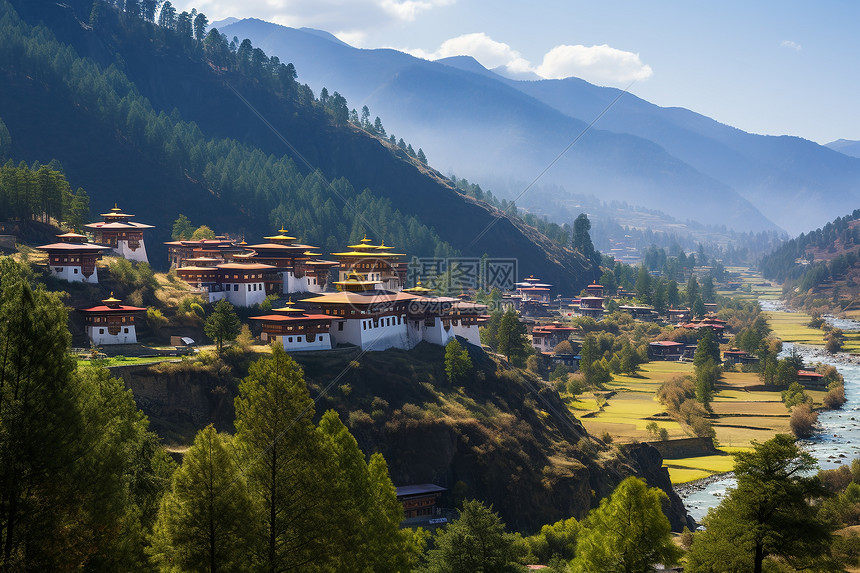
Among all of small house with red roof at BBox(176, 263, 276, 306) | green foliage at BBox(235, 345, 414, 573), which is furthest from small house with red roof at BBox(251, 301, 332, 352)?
green foliage at BBox(235, 345, 414, 573)

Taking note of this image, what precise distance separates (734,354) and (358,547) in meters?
145

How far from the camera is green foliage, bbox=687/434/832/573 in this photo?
33312mm

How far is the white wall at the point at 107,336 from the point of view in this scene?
234 ft

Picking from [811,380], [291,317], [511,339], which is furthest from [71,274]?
[811,380]

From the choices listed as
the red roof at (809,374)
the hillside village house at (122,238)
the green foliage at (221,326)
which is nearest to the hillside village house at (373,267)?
the hillside village house at (122,238)

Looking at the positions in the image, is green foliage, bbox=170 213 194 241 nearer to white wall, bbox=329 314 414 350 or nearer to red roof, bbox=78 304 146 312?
white wall, bbox=329 314 414 350

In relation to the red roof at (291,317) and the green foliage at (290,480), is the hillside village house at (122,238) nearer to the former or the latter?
the red roof at (291,317)

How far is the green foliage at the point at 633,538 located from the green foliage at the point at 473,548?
4.80 m

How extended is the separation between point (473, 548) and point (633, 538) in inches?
330

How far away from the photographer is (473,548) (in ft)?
137

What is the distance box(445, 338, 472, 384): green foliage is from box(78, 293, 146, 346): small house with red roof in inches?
1210

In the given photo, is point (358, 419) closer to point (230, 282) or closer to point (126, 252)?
point (230, 282)

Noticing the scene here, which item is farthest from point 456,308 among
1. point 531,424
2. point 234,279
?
point 234,279

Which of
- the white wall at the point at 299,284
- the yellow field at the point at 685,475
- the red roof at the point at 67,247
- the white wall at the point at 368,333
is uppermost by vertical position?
the red roof at the point at 67,247
